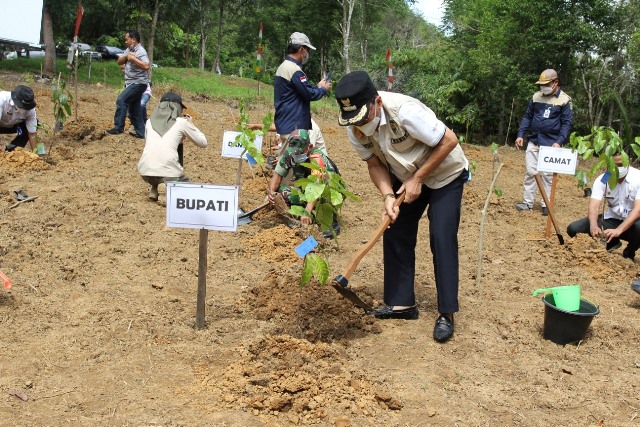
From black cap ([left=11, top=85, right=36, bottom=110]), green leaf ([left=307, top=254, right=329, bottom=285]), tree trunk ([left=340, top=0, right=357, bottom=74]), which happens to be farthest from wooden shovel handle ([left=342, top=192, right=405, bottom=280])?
tree trunk ([left=340, top=0, right=357, bottom=74])

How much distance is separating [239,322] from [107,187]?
382cm

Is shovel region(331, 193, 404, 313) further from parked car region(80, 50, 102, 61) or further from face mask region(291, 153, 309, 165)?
parked car region(80, 50, 102, 61)

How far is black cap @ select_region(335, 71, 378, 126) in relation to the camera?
3201 millimetres

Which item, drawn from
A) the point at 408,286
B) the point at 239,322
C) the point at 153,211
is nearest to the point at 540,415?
the point at 408,286

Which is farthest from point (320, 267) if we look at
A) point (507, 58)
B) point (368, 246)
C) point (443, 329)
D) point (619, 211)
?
point (507, 58)

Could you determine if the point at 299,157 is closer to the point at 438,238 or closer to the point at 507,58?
the point at 438,238

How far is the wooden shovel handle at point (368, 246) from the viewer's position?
138 inches

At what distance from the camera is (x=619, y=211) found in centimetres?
568

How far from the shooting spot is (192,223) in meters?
3.45

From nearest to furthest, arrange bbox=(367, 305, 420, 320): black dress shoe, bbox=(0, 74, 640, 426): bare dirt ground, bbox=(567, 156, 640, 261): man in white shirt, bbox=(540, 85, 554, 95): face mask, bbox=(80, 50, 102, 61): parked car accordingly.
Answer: bbox=(0, 74, 640, 426): bare dirt ground → bbox=(367, 305, 420, 320): black dress shoe → bbox=(567, 156, 640, 261): man in white shirt → bbox=(540, 85, 554, 95): face mask → bbox=(80, 50, 102, 61): parked car

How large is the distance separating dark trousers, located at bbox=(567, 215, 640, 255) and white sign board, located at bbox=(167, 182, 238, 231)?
3.79 metres

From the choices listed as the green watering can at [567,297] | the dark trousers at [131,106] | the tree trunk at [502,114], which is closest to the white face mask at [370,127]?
the green watering can at [567,297]

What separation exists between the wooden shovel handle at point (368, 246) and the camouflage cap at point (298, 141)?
219cm

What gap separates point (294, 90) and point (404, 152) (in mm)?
2589
